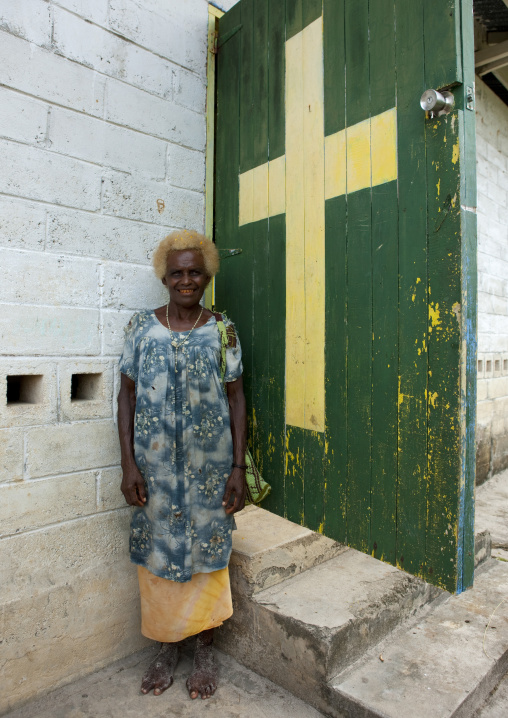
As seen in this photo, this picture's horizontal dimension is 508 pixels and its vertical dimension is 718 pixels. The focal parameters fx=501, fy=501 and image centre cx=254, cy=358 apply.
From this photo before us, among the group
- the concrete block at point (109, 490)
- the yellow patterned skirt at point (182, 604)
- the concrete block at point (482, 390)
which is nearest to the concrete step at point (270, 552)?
the yellow patterned skirt at point (182, 604)

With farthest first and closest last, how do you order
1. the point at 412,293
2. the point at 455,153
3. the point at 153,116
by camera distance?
the point at 153,116, the point at 412,293, the point at 455,153

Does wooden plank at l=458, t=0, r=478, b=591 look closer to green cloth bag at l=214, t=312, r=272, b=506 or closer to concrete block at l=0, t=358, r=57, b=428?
green cloth bag at l=214, t=312, r=272, b=506

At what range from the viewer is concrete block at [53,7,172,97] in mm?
2107

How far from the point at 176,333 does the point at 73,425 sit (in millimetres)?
605

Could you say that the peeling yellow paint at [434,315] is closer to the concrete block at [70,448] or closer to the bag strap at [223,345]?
the bag strap at [223,345]

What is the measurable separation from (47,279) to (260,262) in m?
0.93

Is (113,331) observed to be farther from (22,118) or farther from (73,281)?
(22,118)

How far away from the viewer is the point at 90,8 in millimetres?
2180

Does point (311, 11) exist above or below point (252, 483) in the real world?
above

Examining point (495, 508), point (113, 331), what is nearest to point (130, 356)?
point (113, 331)

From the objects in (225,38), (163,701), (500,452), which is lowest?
(163,701)

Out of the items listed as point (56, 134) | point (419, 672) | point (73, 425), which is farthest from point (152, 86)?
point (419, 672)

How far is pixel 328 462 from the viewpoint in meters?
2.00

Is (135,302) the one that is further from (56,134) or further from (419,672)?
(419,672)
